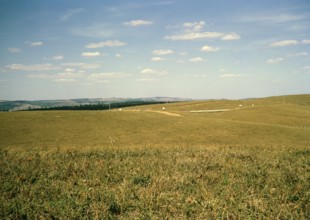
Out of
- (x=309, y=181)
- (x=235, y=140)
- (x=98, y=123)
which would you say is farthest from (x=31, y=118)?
(x=309, y=181)

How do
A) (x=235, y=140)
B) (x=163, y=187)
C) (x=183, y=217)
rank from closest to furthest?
1. (x=183, y=217)
2. (x=163, y=187)
3. (x=235, y=140)

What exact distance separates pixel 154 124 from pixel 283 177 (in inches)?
1624

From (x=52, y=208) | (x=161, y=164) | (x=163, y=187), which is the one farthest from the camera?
(x=161, y=164)

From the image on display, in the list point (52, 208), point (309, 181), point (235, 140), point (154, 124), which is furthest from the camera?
point (154, 124)

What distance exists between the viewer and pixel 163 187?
570cm

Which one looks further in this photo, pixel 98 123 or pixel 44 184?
pixel 98 123

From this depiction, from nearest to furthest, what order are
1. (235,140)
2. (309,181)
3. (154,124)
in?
(309,181) → (235,140) → (154,124)

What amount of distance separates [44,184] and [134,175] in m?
2.05

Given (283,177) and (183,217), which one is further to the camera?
(283,177)

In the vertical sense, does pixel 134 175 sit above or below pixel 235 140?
above

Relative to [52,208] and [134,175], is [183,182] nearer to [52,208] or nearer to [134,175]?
[134,175]

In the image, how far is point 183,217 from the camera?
438 cm

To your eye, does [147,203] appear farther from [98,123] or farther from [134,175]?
[98,123]

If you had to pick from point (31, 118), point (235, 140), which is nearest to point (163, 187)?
point (235, 140)
